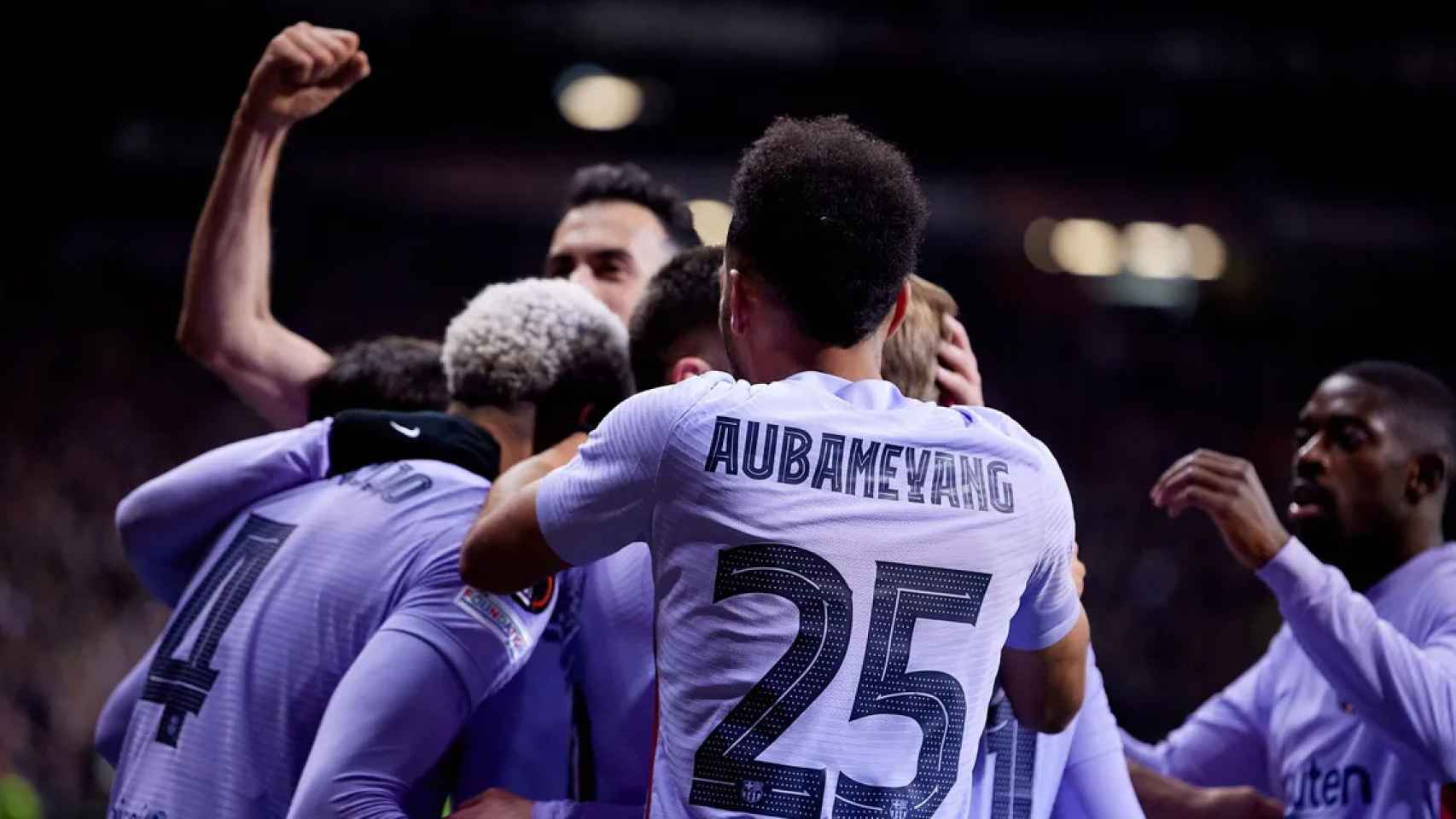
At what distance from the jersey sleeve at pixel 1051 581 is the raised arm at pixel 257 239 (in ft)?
5.87

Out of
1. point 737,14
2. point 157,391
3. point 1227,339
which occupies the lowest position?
point 157,391

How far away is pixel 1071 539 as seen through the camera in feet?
6.58

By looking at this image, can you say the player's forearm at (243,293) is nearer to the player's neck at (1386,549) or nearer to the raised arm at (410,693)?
the raised arm at (410,693)

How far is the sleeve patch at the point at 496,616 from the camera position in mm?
2404

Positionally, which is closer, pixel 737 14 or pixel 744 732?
pixel 744 732

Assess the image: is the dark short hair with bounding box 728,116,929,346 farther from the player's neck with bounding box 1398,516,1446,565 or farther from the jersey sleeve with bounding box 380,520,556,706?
the player's neck with bounding box 1398,516,1446,565

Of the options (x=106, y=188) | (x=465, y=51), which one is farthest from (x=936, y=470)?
(x=106, y=188)

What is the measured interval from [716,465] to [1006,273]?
49.8 feet

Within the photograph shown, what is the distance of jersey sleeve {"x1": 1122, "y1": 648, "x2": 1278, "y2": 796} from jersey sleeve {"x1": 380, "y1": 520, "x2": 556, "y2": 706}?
2081 mm

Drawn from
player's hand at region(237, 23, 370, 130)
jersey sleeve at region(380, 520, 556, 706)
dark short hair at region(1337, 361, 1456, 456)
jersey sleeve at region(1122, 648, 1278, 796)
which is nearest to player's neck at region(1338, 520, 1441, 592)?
dark short hair at region(1337, 361, 1456, 456)

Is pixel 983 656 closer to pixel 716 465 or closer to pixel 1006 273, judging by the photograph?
pixel 716 465

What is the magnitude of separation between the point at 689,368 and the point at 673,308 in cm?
15

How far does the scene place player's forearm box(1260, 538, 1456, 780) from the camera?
307 cm

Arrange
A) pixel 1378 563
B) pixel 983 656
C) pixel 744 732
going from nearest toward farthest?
pixel 744 732
pixel 983 656
pixel 1378 563
